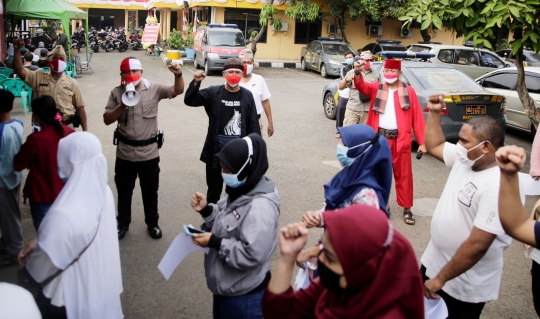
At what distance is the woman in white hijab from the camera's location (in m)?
2.62

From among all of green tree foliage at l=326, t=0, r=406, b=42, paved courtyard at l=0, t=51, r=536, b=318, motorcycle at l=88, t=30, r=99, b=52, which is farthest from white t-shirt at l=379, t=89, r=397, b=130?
motorcycle at l=88, t=30, r=99, b=52

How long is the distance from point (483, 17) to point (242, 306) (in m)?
6.10

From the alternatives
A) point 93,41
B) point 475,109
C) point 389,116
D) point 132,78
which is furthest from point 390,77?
point 93,41

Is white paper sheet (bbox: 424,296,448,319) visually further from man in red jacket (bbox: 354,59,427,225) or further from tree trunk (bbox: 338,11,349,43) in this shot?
tree trunk (bbox: 338,11,349,43)

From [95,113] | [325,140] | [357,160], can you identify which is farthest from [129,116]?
[95,113]

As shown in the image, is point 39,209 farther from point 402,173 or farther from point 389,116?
point 402,173

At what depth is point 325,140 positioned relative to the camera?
34.2 feet

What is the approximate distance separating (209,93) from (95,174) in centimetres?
278

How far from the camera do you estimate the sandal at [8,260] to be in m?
4.81

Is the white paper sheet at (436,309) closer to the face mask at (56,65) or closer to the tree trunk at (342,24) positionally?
the face mask at (56,65)

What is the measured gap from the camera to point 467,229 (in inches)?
123

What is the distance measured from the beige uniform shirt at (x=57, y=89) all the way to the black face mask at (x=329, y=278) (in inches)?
202

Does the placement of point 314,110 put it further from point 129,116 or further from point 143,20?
point 143,20

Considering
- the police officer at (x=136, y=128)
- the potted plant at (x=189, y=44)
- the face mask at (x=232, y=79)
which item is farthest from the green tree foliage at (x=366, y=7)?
the police officer at (x=136, y=128)
